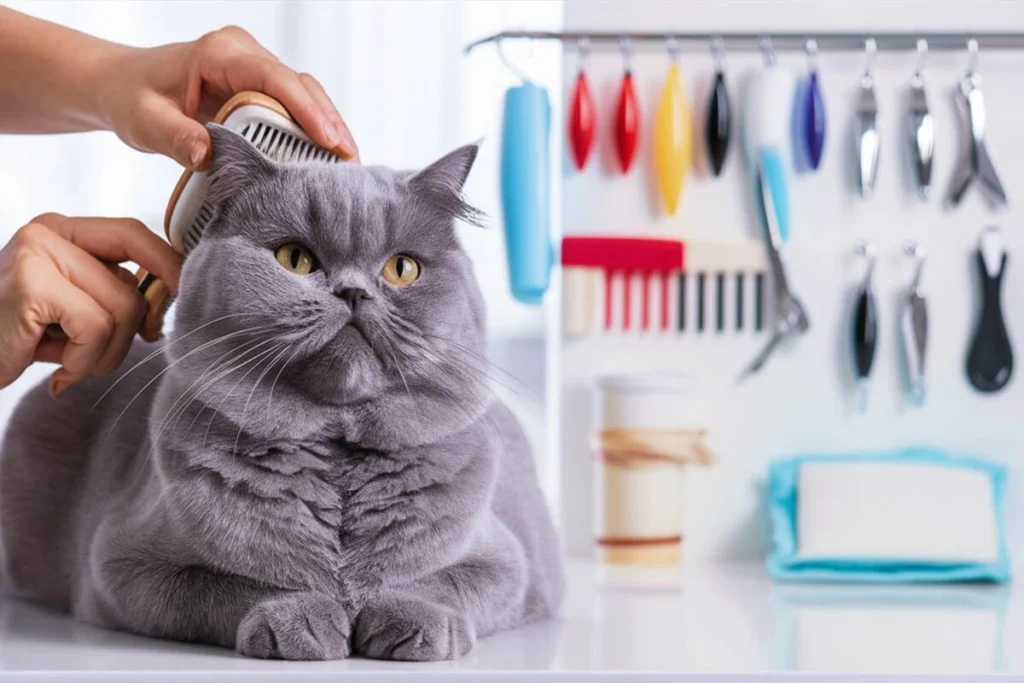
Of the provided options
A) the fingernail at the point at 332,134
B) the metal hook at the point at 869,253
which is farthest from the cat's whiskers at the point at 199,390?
the metal hook at the point at 869,253

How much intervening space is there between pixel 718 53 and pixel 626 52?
135 millimetres

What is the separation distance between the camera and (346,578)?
2.64ft

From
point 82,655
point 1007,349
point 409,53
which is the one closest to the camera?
point 82,655

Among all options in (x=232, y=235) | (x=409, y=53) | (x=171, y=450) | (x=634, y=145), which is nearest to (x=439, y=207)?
(x=232, y=235)

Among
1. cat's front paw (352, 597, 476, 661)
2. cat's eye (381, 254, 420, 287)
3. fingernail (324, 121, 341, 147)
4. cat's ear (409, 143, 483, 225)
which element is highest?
fingernail (324, 121, 341, 147)

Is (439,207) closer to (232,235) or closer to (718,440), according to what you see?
(232,235)

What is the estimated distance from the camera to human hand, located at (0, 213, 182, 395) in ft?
2.97

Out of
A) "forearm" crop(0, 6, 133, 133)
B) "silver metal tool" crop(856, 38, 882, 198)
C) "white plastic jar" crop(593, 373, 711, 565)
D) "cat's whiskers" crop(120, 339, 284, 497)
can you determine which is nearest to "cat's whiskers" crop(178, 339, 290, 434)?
"cat's whiskers" crop(120, 339, 284, 497)

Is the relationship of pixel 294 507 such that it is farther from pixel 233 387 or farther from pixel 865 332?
pixel 865 332

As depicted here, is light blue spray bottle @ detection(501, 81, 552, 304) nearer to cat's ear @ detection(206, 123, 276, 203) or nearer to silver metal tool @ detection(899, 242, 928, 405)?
silver metal tool @ detection(899, 242, 928, 405)

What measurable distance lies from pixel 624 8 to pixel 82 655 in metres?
1.22

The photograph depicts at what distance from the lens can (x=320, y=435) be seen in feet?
2.67

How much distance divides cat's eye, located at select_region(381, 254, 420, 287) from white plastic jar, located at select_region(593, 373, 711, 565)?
0.68 meters

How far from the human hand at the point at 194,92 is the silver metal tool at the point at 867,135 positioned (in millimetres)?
892
